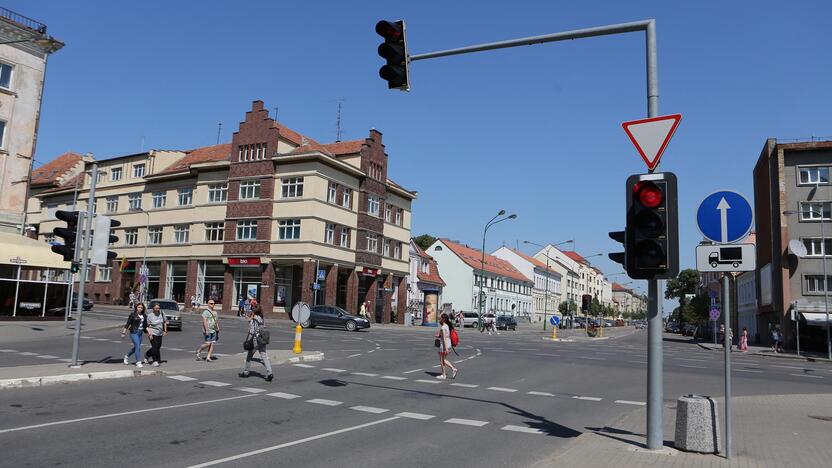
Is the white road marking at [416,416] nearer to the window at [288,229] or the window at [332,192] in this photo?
the window at [288,229]

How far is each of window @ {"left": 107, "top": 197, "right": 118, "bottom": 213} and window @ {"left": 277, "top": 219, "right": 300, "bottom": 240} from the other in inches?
942

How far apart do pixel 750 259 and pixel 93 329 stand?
2934cm

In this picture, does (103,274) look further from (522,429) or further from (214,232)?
(522,429)

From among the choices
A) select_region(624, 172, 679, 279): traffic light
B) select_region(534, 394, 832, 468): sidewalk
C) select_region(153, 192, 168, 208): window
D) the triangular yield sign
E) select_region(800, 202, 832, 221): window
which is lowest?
select_region(534, 394, 832, 468): sidewalk

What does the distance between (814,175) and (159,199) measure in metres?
55.4

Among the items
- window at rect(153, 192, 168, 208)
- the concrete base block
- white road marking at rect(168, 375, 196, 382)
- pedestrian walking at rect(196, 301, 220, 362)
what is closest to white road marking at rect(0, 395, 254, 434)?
white road marking at rect(168, 375, 196, 382)

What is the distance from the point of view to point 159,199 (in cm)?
5731

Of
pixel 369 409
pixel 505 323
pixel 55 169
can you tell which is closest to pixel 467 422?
pixel 369 409

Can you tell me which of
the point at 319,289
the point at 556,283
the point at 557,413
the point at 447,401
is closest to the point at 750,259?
the point at 557,413

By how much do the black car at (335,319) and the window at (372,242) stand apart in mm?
13942

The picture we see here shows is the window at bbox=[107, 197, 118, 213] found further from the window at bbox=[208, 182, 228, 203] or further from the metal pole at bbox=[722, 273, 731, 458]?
the metal pole at bbox=[722, 273, 731, 458]

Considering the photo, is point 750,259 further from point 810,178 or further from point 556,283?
point 556,283

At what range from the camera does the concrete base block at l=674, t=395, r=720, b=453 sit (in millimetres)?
7059

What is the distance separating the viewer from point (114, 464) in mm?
6523
